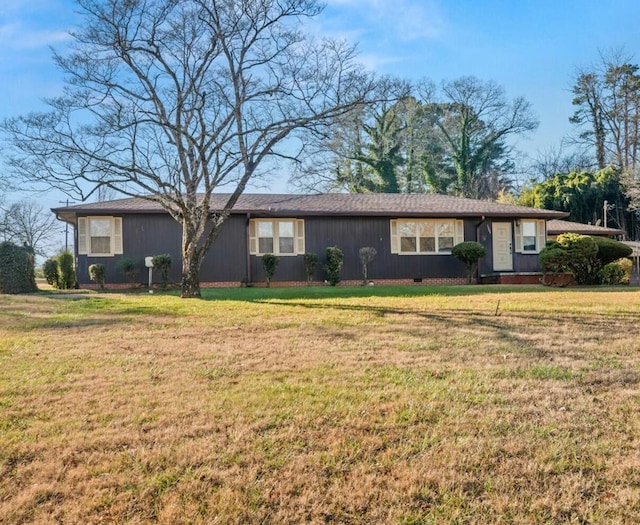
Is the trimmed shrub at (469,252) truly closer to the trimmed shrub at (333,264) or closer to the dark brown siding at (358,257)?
the dark brown siding at (358,257)

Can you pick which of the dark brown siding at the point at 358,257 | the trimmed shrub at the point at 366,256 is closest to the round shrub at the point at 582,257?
the dark brown siding at the point at 358,257

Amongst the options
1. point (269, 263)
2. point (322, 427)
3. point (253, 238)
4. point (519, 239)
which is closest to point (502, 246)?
point (519, 239)

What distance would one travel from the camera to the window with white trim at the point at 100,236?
15.2 metres

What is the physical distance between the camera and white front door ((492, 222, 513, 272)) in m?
17.3

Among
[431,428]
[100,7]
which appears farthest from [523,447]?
[100,7]

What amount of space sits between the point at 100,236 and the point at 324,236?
23.1 ft

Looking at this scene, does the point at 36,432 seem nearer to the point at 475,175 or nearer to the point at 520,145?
the point at 475,175

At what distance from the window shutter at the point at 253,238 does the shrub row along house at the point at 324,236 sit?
0.11ft

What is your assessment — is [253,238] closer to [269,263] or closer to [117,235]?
[269,263]

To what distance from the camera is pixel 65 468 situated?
2.49 metres

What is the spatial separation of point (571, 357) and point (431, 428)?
249cm

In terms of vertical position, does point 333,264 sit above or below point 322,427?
above

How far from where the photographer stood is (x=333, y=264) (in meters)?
15.4

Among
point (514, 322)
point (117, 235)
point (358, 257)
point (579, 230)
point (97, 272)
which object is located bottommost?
point (514, 322)
